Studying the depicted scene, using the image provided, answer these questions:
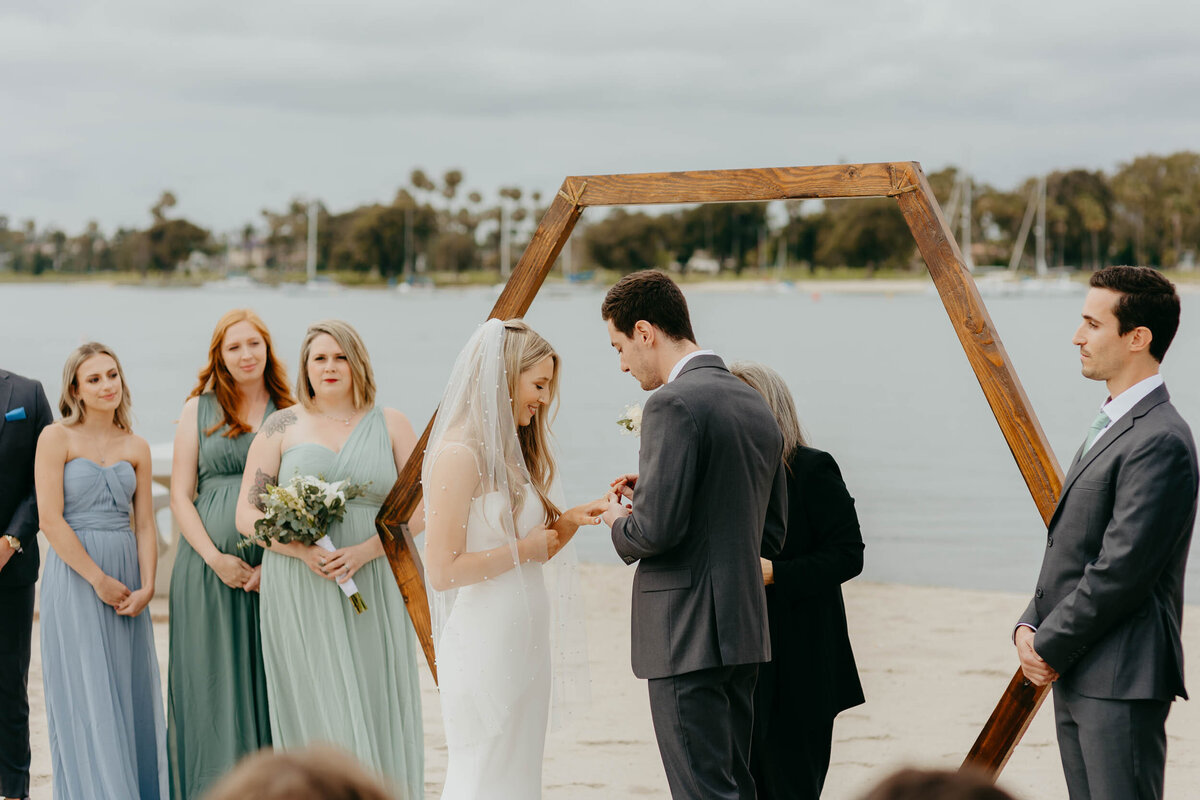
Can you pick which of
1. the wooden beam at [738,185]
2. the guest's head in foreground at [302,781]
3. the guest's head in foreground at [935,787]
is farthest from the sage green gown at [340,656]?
the guest's head in foreground at [935,787]

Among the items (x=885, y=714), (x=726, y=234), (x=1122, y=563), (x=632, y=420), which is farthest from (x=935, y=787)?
(x=726, y=234)

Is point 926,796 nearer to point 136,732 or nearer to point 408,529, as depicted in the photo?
point 408,529

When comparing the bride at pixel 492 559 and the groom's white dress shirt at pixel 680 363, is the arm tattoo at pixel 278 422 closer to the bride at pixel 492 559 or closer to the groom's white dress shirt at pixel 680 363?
the bride at pixel 492 559

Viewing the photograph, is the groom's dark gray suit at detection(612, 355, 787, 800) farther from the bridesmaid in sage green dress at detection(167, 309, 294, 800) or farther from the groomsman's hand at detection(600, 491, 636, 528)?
the bridesmaid in sage green dress at detection(167, 309, 294, 800)

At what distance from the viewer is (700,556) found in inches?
142

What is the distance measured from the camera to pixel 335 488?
15.8ft

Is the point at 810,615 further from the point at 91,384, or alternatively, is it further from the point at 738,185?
the point at 91,384

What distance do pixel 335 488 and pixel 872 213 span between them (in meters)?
55.3

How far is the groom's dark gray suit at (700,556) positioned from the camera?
3.53m

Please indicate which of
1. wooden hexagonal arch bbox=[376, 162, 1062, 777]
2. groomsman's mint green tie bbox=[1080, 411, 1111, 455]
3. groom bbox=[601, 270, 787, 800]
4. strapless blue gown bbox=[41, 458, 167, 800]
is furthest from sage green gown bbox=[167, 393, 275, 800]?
groomsman's mint green tie bbox=[1080, 411, 1111, 455]

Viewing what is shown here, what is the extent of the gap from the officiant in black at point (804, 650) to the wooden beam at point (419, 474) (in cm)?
116

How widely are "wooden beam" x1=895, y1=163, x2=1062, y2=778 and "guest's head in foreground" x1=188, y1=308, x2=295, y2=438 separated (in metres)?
2.66

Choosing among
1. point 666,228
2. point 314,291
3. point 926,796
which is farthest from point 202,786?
point 314,291

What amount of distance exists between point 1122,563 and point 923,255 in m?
1.52
